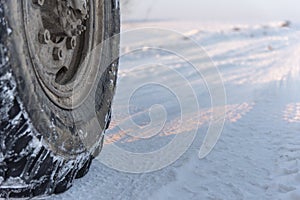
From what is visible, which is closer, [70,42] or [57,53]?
[57,53]

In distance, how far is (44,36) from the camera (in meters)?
1.70

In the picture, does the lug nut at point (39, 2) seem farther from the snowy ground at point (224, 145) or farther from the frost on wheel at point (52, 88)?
the snowy ground at point (224, 145)

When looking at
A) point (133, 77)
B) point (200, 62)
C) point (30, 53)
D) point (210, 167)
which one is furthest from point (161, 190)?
point (200, 62)

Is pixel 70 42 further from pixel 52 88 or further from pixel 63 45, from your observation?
pixel 52 88

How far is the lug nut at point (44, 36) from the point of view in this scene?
169 centimetres

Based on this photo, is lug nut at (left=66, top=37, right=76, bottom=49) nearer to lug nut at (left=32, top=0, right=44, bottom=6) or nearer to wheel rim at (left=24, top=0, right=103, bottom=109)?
wheel rim at (left=24, top=0, right=103, bottom=109)

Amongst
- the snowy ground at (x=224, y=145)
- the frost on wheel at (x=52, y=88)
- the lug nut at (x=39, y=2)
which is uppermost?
the lug nut at (x=39, y=2)

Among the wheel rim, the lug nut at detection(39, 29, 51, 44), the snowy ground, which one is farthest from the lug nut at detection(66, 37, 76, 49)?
the snowy ground

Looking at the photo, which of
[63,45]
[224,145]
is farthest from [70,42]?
[224,145]

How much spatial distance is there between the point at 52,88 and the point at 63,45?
301 mm

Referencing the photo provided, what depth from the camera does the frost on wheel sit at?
1.40 meters

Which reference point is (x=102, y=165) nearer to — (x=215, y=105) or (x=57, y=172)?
(x=57, y=172)

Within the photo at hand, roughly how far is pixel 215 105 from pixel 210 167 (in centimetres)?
146

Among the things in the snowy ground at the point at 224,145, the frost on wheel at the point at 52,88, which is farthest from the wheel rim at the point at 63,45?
the snowy ground at the point at 224,145
